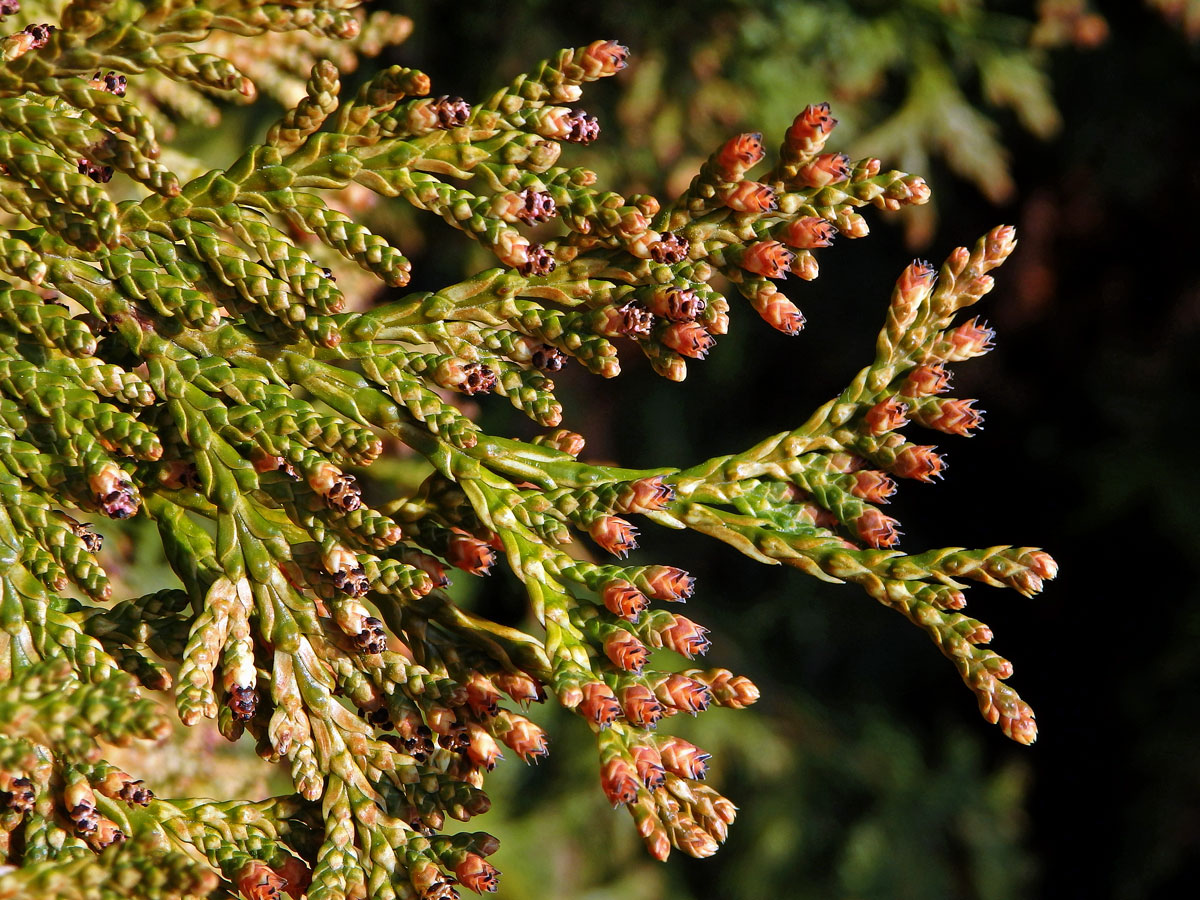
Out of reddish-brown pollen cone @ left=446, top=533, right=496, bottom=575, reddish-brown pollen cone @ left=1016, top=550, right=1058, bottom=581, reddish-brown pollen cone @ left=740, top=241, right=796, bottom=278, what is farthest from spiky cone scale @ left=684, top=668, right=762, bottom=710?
reddish-brown pollen cone @ left=740, top=241, right=796, bottom=278

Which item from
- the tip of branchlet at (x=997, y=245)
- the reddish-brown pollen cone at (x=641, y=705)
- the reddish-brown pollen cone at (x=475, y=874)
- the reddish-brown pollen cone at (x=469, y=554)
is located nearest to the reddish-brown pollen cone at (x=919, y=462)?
the tip of branchlet at (x=997, y=245)

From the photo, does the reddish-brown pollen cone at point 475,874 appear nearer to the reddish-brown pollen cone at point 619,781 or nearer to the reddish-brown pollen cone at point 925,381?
the reddish-brown pollen cone at point 619,781

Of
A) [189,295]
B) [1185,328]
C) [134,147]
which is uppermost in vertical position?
[134,147]

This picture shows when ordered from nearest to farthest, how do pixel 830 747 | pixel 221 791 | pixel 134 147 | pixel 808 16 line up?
pixel 134 147, pixel 221 791, pixel 808 16, pixel 830 747

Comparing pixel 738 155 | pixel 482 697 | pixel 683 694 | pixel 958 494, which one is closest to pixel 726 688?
pixel 683 694

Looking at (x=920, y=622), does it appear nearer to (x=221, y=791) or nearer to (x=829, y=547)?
(x=829, y=547)

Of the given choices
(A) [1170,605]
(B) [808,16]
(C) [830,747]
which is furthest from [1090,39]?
(C) [830,747]
